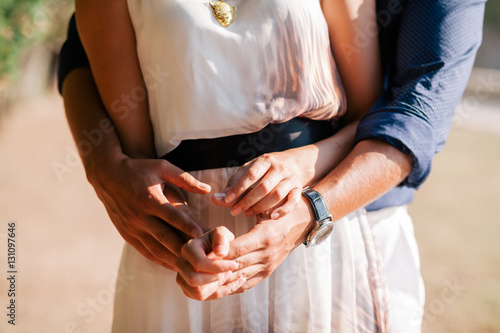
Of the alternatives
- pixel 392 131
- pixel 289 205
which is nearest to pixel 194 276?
pixel 289 205

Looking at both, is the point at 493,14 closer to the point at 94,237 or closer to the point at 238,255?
the point at 94,237

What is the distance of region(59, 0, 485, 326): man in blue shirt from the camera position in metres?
1.15

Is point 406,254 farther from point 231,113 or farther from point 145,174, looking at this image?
point 145,174

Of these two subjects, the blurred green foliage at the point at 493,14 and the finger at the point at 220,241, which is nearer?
the finger at the point at 220,241

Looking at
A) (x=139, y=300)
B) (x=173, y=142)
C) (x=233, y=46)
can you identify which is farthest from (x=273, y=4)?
(x=139, y=300)

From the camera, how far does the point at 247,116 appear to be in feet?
3.80

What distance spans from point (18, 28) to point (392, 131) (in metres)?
6.56

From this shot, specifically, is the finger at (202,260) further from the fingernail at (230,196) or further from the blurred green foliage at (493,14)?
the blurred green foliage at (493,14)

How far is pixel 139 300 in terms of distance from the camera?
127 centimetres

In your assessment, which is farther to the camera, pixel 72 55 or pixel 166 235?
pixel 72 55

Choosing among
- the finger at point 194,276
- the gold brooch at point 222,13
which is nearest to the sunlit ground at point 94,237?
the finger at point 194,276

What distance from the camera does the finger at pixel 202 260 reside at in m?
0.96

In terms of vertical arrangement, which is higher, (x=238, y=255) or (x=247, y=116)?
(x=247, y=116)

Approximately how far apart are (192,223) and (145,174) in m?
0.18
